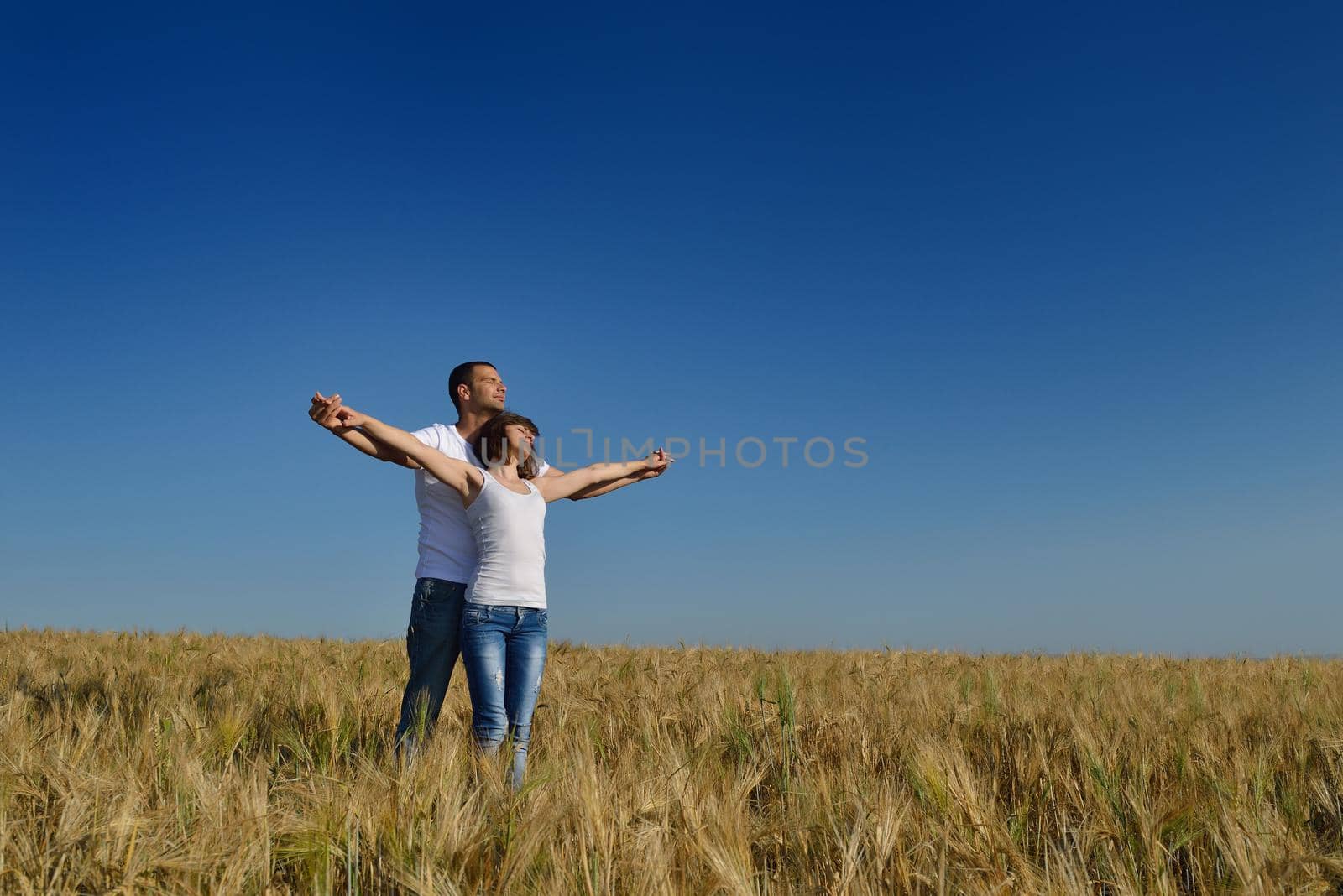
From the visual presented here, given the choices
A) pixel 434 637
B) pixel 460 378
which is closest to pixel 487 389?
pixel 460 378

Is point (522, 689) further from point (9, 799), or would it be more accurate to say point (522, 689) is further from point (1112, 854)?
point (1112, 854)

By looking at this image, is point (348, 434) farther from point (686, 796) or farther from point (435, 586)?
point (686, 796)

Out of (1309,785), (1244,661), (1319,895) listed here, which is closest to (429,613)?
(1319,895)

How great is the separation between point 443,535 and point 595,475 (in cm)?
85

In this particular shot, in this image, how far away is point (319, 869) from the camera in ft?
7.90

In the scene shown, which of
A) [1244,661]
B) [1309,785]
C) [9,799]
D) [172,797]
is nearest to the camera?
[9,799]

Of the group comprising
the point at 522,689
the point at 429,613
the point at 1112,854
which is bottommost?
the point at 1112,854

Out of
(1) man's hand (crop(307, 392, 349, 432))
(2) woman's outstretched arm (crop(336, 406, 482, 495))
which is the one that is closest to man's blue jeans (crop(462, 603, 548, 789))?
(2) woman's outstretched arm (crop(336, 406, 482, 495))

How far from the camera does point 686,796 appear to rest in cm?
284

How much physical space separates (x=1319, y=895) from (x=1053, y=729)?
2.18 meters

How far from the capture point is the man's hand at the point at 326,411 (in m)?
3.77

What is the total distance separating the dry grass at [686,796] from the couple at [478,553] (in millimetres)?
292

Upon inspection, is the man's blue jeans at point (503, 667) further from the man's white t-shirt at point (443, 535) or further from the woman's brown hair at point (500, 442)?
the woman's brown hair at point (500, 442)

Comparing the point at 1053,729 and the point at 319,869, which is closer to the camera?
the point at 319,869
